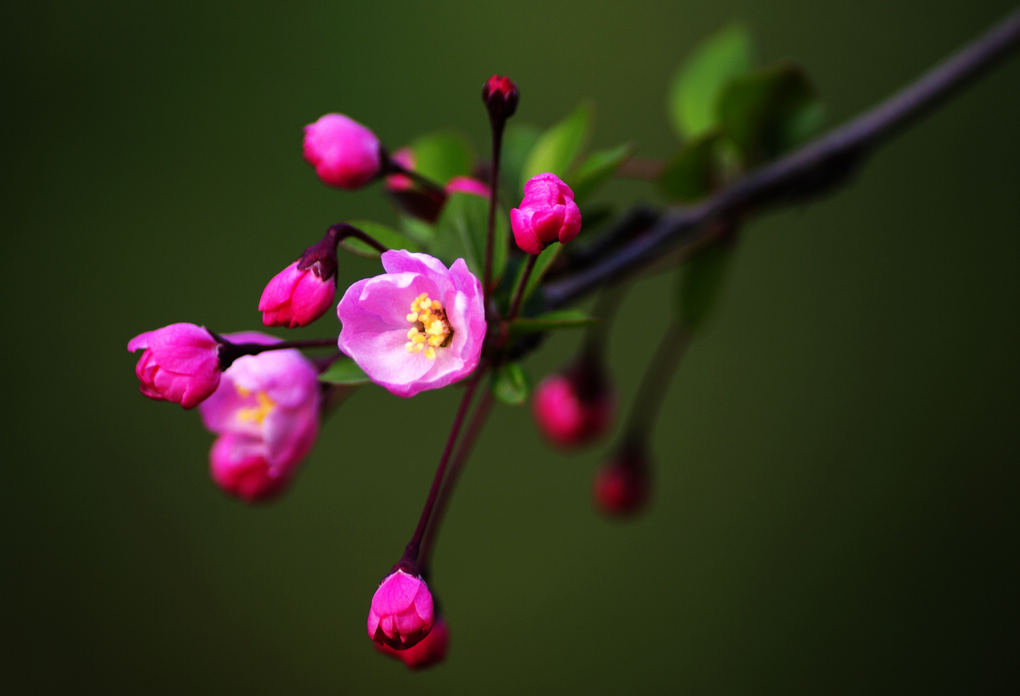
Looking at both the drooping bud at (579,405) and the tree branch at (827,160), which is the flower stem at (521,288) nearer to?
the tree branch at (827,160)

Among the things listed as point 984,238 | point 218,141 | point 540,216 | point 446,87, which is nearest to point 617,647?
point 984,238

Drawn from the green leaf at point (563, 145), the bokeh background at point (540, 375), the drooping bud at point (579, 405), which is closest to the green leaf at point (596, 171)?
the green leaf at point (563, 145)

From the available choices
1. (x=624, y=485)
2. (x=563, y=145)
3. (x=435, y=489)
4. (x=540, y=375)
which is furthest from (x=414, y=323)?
(x=540, y=375)

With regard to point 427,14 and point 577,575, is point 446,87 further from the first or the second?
point 577,575

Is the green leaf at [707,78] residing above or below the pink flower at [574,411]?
above

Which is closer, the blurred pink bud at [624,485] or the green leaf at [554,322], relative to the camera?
the green leaf at [554,322]

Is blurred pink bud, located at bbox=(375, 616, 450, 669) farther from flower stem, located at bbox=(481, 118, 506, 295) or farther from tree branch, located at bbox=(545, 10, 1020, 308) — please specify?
tree branch, located at bbox=(545, 10, 1020, 308)
